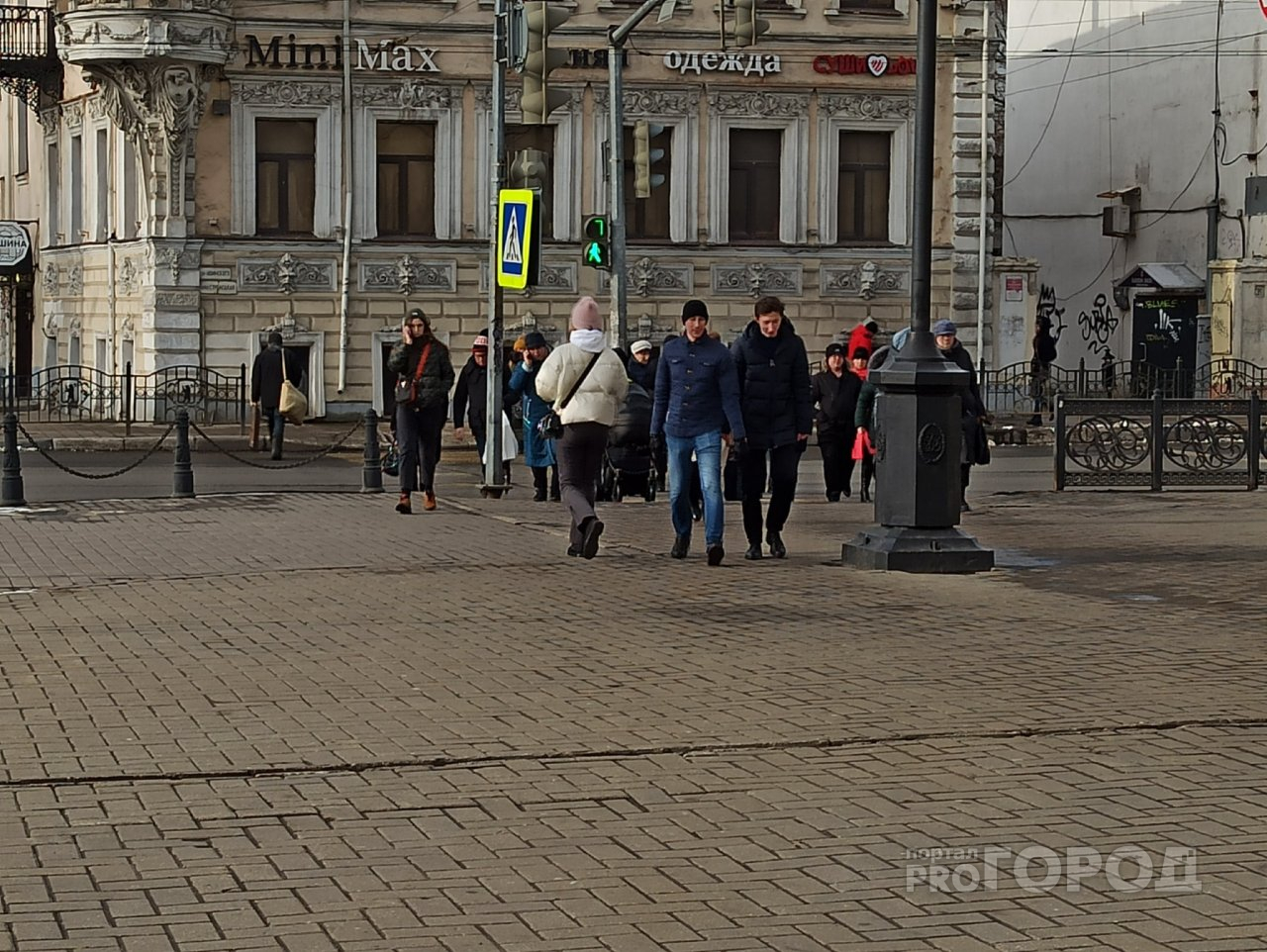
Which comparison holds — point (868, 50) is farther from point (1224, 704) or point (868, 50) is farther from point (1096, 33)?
point (1224, 704)

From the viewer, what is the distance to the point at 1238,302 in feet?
146

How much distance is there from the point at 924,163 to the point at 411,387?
5.68m

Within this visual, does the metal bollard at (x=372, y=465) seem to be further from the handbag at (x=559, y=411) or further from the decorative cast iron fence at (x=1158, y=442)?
the decorative cast iron fence at (x=1158, y=442)

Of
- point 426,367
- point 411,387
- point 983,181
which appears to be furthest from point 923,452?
point 983,181

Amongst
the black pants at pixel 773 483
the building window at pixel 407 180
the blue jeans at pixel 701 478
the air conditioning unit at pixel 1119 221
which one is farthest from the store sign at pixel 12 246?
the black pants at pixel 773 483

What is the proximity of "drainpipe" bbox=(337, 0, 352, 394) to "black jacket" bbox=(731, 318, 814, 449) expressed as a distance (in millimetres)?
21539

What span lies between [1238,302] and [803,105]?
1158 centimetres

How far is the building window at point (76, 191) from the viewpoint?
39375mm

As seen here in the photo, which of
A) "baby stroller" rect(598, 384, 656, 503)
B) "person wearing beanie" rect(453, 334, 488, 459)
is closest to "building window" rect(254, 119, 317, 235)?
"person wearing beanie" rect(453, 334, 488, 459)

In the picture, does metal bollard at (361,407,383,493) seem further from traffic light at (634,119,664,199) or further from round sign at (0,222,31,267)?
round sign at (0,222,31,267)

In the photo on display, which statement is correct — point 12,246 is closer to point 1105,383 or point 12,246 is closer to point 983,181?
point 983,181

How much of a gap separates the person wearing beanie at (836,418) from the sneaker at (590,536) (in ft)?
20.9

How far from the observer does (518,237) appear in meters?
20.6

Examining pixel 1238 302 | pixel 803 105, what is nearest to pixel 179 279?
pixel 803 105
